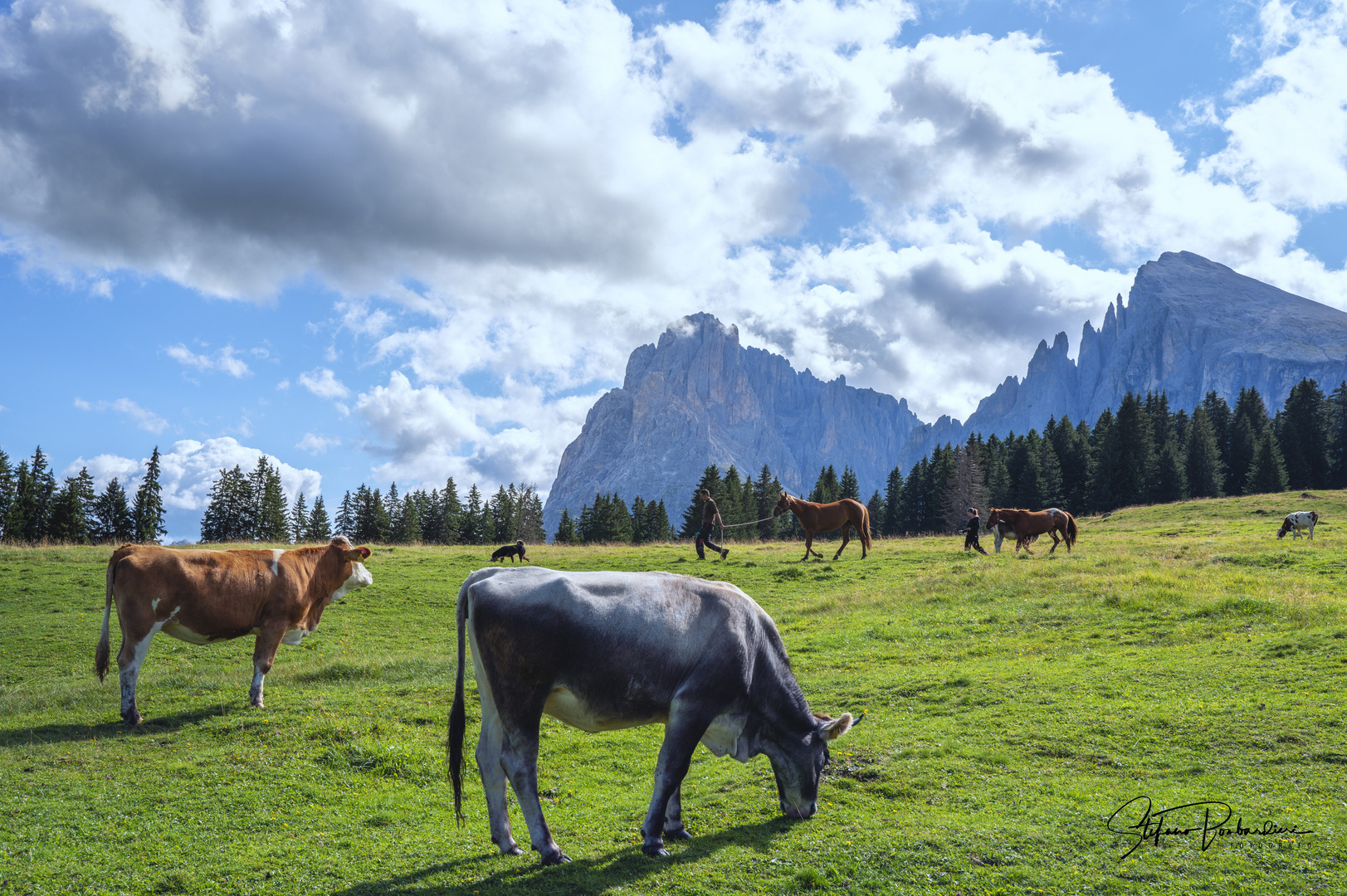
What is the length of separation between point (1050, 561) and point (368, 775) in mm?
21754

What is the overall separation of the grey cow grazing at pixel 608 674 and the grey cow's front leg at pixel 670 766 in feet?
0.03

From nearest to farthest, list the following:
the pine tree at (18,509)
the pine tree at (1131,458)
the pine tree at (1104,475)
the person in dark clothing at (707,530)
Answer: the person in dark clothing at (707,530) → the pine tree at (18,509) → the pine tree at (1131,458) → the pine tree at (1104,475)

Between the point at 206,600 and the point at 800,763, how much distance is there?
10.3 meters

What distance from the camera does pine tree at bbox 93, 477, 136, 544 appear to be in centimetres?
6844

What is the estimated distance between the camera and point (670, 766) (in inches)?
257

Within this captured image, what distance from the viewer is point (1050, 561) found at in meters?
24.1

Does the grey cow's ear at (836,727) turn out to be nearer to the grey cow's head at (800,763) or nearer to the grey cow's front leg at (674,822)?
the grey cow's head at (800,763)

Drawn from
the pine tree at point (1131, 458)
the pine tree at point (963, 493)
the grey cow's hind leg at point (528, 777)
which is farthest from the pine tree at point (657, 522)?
the grey cow's hind leg at point (528, 777)

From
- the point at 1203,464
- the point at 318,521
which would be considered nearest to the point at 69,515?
the point at 318,521

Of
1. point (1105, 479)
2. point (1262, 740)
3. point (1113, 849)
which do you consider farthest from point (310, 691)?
point (1105, 479)

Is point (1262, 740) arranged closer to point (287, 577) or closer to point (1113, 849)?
point (1113, 849)

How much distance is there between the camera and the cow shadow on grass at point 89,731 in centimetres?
1066

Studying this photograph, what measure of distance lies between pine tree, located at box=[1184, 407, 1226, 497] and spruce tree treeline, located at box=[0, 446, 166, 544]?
93853mm

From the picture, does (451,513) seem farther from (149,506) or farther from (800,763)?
(800,763)
